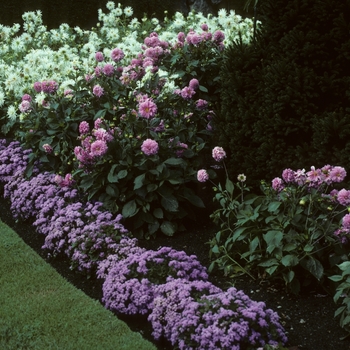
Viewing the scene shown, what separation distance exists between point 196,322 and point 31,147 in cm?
318

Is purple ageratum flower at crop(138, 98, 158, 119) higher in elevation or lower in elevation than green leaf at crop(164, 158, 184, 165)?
higher

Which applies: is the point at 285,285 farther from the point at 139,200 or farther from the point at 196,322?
the point at 139,200

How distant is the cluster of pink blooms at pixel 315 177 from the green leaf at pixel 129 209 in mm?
1270

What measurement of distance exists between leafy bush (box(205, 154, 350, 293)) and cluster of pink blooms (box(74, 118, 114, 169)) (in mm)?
1144

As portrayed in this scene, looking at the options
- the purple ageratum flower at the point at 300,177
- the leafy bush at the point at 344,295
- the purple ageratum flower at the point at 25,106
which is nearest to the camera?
the leafy bush at the point at 344,295

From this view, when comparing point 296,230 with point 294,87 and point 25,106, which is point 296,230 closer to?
point 294,87

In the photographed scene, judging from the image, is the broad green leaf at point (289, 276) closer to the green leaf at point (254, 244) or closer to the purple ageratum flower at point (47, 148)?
the green leaf at point (254, 244)

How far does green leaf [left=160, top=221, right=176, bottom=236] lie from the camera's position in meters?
4.92

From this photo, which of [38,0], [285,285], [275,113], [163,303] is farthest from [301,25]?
[38,0]

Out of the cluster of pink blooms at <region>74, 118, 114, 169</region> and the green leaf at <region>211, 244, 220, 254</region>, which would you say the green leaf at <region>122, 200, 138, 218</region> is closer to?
the cluster of pink blooms at <region>74, 118, 114, 169</region>

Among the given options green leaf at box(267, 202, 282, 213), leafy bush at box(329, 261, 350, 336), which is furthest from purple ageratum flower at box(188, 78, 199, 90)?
leafy bush at box(329, 261, 350, 336)

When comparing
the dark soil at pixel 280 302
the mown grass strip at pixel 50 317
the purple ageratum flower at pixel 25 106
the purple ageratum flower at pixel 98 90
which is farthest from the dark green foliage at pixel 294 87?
the purple ageratum flower at pixel 25 106

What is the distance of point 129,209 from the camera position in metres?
4.91

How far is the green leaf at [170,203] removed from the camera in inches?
193
